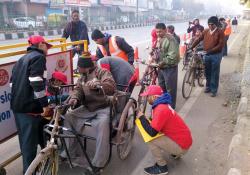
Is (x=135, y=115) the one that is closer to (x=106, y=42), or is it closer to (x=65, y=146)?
(x=65, y=146)

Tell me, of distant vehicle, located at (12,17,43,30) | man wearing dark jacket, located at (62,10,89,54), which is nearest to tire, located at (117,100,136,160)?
man wearing dark jacket, located at (62,10,89,54)

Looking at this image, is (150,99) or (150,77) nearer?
(150,99)

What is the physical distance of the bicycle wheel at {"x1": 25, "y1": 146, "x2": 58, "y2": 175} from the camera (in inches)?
112

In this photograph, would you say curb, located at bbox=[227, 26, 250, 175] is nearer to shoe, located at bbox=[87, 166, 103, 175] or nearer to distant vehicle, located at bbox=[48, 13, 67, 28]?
shoe, located at bbox=[87, 166, 103, 175]

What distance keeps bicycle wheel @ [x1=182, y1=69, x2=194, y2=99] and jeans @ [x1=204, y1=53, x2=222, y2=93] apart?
0.38 m

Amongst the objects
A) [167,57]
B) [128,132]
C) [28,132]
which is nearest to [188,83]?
[167,57]

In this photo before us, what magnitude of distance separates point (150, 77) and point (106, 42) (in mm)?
1258

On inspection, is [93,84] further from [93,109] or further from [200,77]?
[200,77]

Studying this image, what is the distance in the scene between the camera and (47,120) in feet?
12.3

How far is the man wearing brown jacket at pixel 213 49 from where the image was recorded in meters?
6.94

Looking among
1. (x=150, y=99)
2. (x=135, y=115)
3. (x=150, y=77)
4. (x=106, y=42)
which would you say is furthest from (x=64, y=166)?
(x=150, y=77)

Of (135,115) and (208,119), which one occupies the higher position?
(135,115)

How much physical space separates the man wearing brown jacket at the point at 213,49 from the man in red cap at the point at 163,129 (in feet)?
11.8

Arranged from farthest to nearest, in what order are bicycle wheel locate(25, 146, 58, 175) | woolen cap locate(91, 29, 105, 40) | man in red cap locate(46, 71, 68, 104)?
woolen cap locate(91, 29, 105, 40), man in red cap locate(46, 71, 68, 104), bicycle wheel locate(25, 146, 58, 175)
